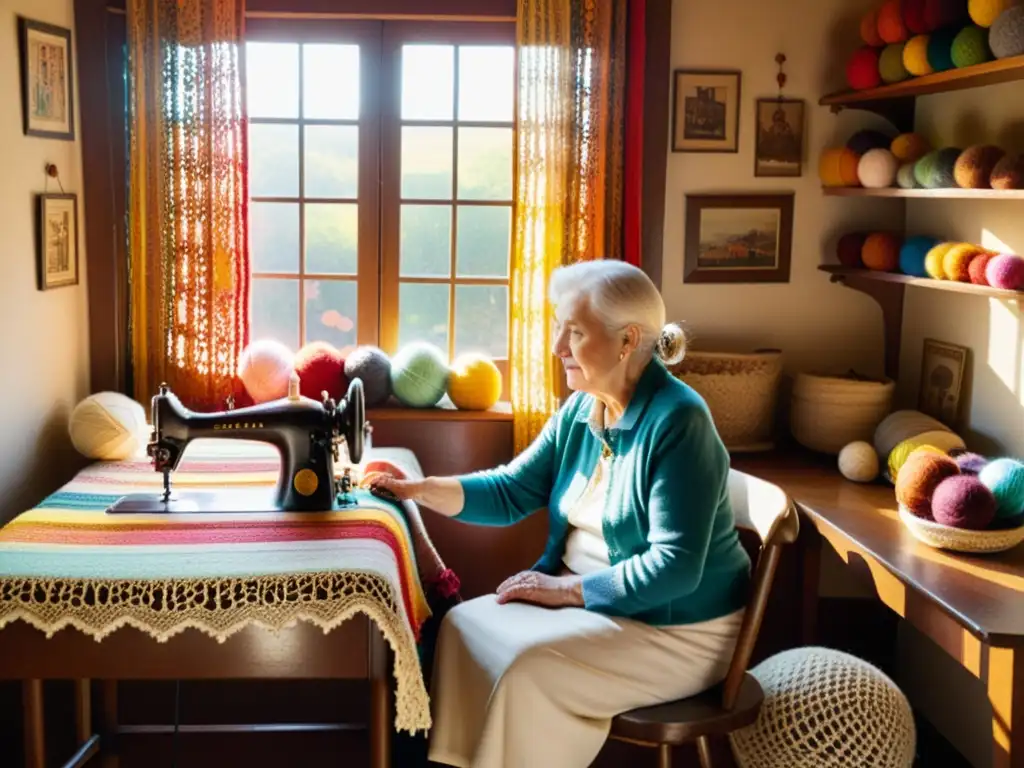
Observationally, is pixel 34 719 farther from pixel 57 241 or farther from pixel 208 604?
pixel 57 241

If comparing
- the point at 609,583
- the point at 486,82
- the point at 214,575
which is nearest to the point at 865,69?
the point at 486,82

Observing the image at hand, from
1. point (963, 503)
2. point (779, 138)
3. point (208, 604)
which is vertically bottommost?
point (208, 604)

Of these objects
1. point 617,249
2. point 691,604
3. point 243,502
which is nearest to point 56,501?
point 243,502

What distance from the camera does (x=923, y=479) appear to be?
289 centimetres

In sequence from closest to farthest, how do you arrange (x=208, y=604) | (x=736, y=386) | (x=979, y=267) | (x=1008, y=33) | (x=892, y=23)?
1. (x=208, y=604)
2. (x=1008, y=33)
3. (x=979, y=267)
4. (x=892, y=23)
5. (x=736, y=386)

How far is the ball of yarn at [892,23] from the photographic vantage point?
3.42 metres

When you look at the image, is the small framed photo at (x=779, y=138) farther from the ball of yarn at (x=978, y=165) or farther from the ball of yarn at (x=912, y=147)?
the ball of yarn at (x=978, y=165)

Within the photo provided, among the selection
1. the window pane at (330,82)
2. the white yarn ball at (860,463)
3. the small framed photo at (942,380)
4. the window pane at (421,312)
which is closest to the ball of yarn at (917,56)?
the small framed photo at (942,380)

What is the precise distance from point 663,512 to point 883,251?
5.08ft

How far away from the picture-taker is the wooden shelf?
2.97m

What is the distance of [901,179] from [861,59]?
0.41 metres

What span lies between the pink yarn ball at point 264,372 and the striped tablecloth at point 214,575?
108cm

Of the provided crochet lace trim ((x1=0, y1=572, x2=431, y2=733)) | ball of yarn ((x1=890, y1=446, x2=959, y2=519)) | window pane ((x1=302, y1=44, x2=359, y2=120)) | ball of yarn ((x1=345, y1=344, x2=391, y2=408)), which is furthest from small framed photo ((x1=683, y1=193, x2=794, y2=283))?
crochet lace trim ((x1=0, y1=572, x2=431, y2=733))

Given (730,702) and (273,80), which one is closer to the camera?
(730,702)
